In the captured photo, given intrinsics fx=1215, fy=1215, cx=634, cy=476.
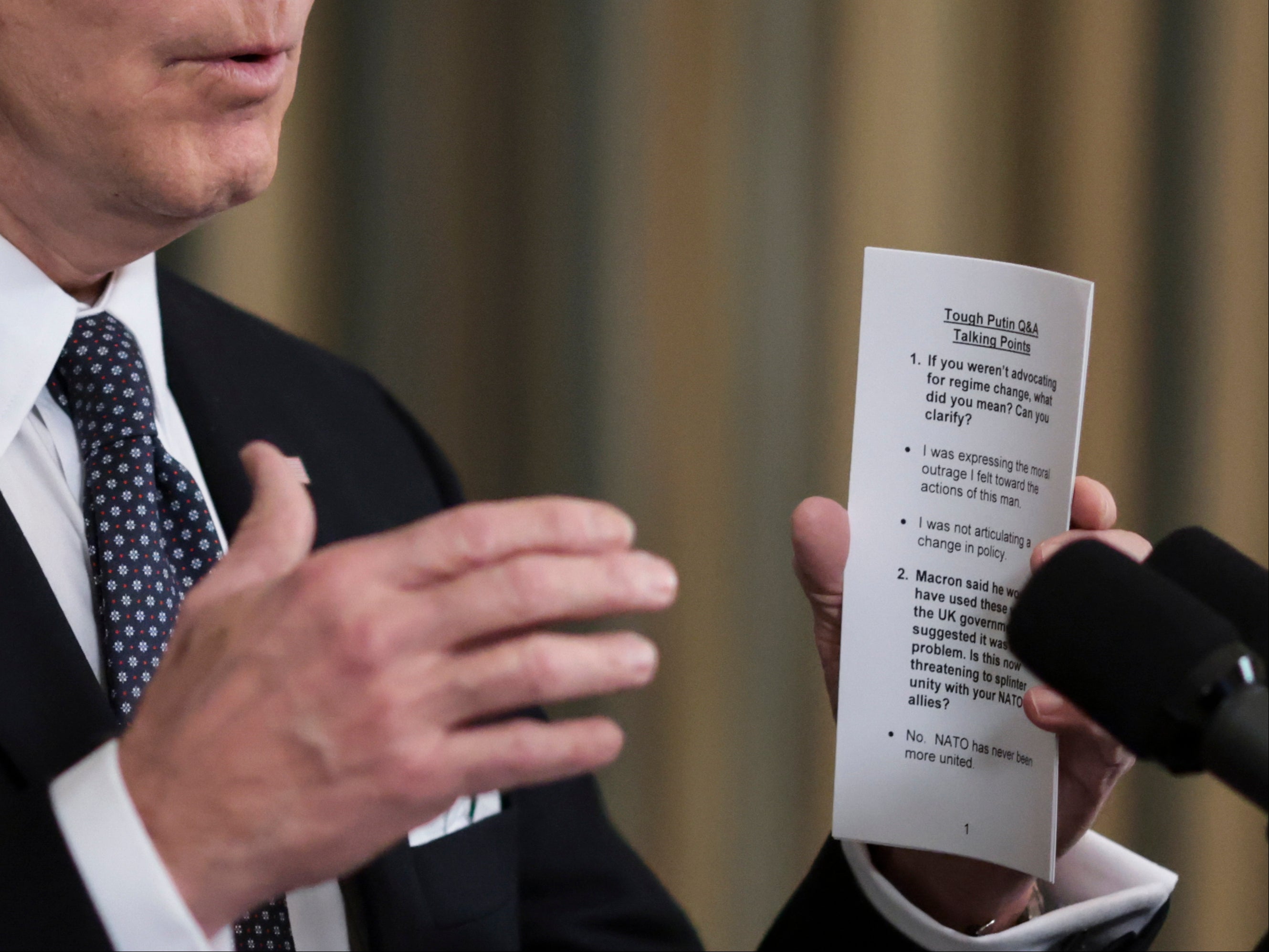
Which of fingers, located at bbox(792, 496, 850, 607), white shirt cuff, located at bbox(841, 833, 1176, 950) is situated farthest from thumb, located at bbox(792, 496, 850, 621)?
white shirt cuff, located at bbox(841, 833, 1176, 950)

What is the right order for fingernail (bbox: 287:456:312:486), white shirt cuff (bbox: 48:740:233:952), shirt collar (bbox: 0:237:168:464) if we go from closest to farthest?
white shirt cuff (bbox: 48:740:233:952), shirt collar (bbox: 0:237:168:464), fingernail (bbox: 287:456:312:486)

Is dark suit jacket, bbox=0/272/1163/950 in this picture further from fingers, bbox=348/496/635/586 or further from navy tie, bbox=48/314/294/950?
fingers, bbox=348/496/635/586

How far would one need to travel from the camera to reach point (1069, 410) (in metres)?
0.87

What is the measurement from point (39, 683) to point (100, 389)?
0.28 meters

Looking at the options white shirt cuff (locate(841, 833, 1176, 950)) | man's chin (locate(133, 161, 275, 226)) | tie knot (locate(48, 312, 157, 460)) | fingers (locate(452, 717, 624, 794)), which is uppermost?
man's chin (locate(133, 161, 275, 226))

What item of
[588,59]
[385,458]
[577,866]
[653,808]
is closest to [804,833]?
[653,808]

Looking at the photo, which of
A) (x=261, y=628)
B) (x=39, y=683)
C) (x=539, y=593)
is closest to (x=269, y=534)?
(x=261, y=628)

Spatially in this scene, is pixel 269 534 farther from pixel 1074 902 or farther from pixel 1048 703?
pixel 1074 902

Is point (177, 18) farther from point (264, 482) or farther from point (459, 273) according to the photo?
point (459, 273)

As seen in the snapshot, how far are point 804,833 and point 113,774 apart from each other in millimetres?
1370

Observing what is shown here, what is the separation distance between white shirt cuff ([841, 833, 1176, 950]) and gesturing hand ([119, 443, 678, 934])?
0.53 m

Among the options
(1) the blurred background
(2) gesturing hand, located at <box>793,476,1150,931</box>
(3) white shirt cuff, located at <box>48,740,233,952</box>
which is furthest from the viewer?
(1) the blurred background

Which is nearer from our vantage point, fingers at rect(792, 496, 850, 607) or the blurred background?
fingers at rect(792, 496, 850, 607)

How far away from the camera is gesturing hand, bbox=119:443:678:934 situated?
60cm
